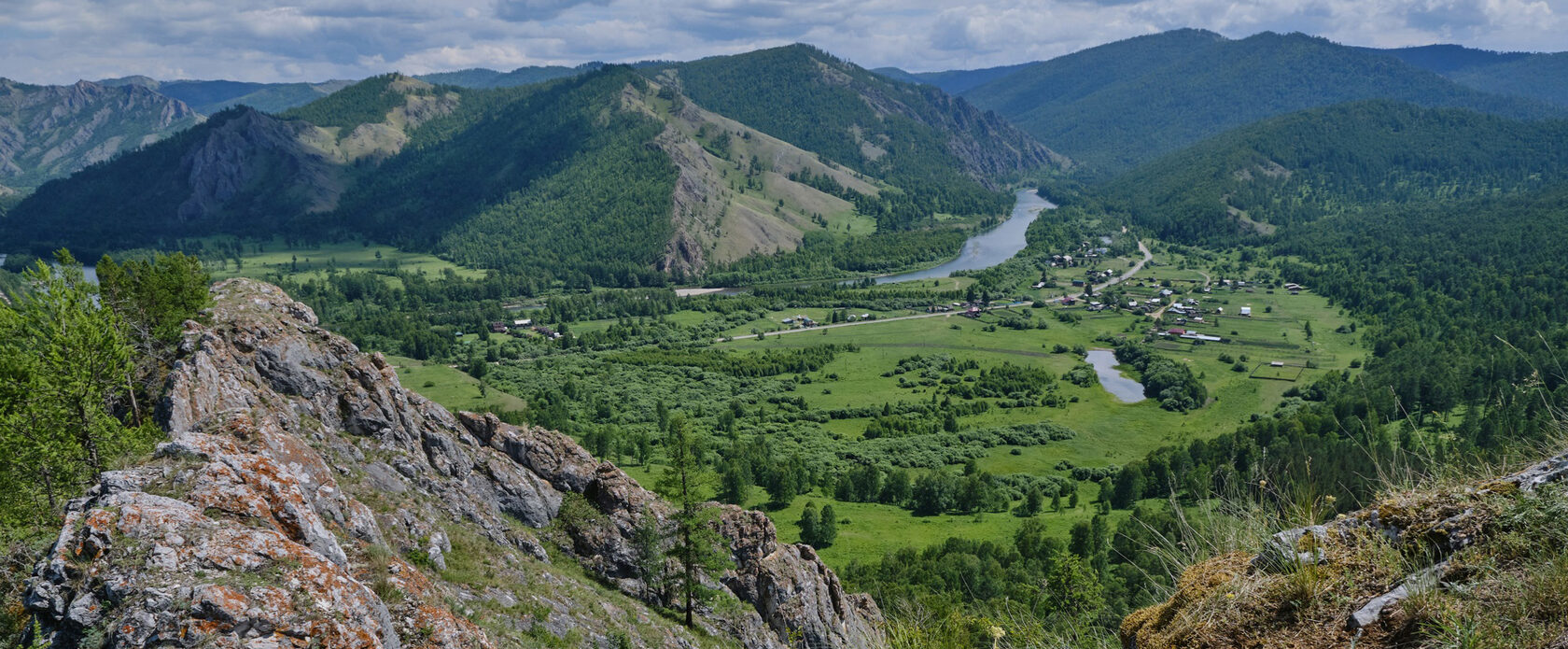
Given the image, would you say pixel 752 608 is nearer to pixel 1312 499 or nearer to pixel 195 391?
pixel 195 391

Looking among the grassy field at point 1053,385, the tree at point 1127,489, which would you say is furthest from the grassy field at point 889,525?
the tree at point 1127,489

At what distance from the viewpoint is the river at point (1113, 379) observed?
435 ft

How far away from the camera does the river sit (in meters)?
133

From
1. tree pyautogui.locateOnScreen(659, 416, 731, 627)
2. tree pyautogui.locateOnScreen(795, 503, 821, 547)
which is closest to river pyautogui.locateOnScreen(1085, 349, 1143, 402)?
tree pyautogui.locateOnScreen(795, 503, 821, 547)

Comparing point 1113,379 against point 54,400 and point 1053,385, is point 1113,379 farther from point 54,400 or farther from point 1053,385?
point 54,400

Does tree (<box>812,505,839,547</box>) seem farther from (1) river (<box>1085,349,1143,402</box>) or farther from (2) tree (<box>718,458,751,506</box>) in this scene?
(1) river (<box>1085,349,1143,402</box>)

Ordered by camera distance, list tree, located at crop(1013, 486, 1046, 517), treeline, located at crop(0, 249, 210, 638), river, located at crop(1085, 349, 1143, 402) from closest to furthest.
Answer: treeline, located at crop(0, 249, 210, 638) → tree, located at crop(1013, 486, 1046, 517) → river, located at crop(1085, 349, 1143, 402)

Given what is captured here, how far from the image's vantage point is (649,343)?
175250 millimetres

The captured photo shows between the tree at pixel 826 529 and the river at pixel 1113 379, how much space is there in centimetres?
6815

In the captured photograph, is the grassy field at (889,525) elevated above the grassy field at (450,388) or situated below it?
below

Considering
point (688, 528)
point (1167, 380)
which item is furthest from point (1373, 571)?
point (1167, 380)

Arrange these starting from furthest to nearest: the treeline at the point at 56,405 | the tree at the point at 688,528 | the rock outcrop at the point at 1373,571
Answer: the tree at the point at 688,528 < the treeline at the point at 56,405 < the rock outcrop at the point at 1373,571

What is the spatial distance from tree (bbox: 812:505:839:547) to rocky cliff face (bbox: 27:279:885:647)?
3152 cm

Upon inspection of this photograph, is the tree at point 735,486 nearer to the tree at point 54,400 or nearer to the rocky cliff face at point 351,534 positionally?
the rocky cliff face at point 351,534
